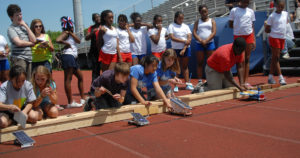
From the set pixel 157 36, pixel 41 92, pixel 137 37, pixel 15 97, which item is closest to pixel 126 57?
pixel 137 37

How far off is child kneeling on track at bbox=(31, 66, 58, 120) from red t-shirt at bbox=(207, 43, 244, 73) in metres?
2.98

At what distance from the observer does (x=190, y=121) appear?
3.73 metres

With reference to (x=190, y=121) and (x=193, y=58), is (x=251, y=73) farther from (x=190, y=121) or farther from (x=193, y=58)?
(x=190, y=121)

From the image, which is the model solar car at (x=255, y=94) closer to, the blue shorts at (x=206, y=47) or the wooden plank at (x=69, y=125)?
the wooden plank at (x=69, y=125)

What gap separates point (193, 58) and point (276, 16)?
3.27 m

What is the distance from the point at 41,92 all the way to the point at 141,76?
1.43m

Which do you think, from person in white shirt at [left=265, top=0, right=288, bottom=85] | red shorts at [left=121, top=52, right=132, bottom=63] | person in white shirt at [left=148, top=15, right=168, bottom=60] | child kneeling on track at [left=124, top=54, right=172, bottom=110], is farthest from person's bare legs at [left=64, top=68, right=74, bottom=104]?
person in white shirt at [left=265, top=0, right=288, bottom=85]

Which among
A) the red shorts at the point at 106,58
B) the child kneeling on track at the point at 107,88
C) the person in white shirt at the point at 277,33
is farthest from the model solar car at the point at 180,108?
the person in white shirt at the point at 277,33

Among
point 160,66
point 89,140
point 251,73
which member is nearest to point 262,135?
point 89,140

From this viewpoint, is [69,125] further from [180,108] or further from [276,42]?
[276,42]

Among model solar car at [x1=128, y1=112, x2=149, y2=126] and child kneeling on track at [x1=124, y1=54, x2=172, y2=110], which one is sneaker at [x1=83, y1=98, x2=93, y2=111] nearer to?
child kneeling on track at [x1=124, y1=54, x2=172, y2=110]

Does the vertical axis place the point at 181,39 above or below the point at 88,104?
above

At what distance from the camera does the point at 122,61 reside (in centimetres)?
580

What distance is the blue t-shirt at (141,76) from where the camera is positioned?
4.18m
